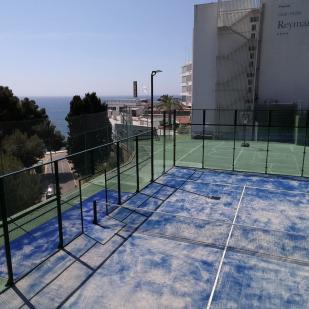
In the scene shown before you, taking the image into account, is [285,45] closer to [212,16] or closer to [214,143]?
[212,16]

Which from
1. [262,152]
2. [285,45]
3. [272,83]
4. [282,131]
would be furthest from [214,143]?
[285,45]

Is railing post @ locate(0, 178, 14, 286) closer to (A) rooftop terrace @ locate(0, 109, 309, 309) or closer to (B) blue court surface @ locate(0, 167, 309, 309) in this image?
(A) rooftop terrace @ locate(0, 109, 309, 309)

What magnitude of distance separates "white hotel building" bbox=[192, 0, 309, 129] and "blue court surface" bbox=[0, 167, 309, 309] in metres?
30.0

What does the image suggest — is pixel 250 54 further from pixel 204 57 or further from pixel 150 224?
pixel 150 224

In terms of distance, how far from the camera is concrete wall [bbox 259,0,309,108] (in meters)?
41.7

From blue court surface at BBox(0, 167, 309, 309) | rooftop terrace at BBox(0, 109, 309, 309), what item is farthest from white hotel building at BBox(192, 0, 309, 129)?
blue court surface at BBox(0, 167, 309, 309)

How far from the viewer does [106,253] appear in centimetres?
1182

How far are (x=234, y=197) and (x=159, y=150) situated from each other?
15909 millimetres

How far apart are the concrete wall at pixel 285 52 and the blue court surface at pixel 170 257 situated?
30.0 metres

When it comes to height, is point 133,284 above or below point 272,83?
below

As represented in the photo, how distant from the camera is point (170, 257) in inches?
453

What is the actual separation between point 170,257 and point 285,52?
1548 inches

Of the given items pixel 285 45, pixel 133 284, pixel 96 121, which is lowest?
pixel 133 284

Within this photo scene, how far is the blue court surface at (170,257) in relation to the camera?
9383 millimetres
